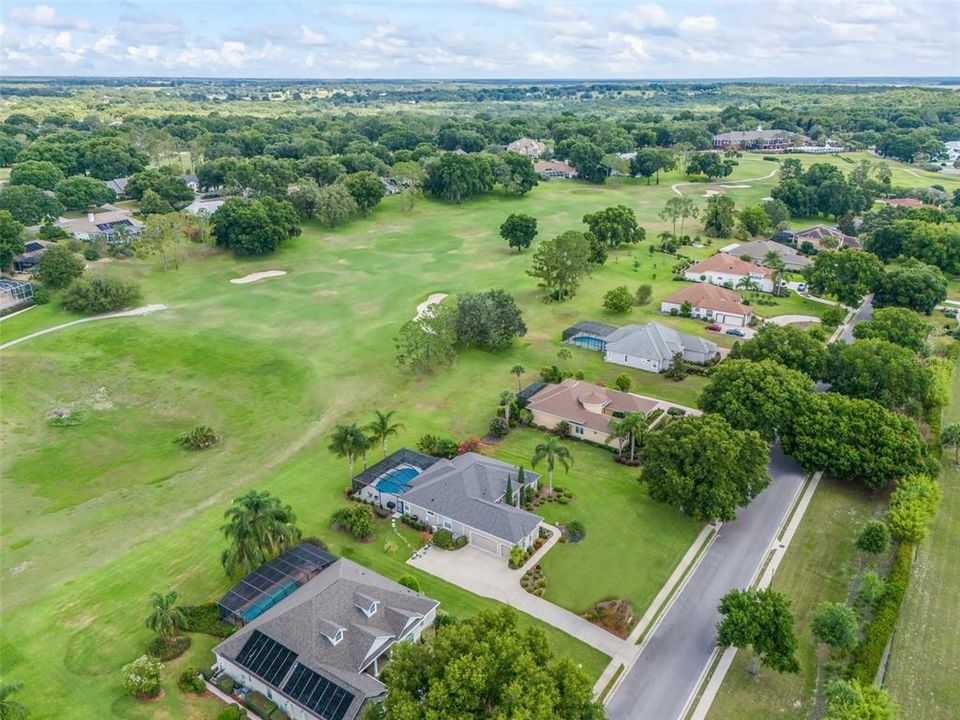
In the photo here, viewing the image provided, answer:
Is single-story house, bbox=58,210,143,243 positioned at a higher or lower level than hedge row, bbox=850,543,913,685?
higher

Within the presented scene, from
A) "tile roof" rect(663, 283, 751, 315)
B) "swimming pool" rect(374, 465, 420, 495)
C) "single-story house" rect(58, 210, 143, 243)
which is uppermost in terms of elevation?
"single-story house" rect(58, 210, 143, 243)

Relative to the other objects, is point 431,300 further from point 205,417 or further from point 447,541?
point 447,541

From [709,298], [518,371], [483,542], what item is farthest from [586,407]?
[709,298]

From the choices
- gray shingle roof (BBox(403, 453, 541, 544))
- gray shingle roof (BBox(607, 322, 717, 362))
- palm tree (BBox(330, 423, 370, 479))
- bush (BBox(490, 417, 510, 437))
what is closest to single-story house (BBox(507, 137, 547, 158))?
gray shingle roof (BBox(607, 322, 717, 362))

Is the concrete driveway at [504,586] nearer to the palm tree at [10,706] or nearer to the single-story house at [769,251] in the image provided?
the palm tree at [10,706]

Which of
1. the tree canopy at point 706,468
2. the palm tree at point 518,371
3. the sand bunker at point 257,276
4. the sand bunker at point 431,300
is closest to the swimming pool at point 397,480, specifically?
the palm tree at point 518,371

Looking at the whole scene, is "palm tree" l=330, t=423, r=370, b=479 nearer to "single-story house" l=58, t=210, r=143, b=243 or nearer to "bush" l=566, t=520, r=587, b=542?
"bush" l=566, t=520, r=587, b=542
